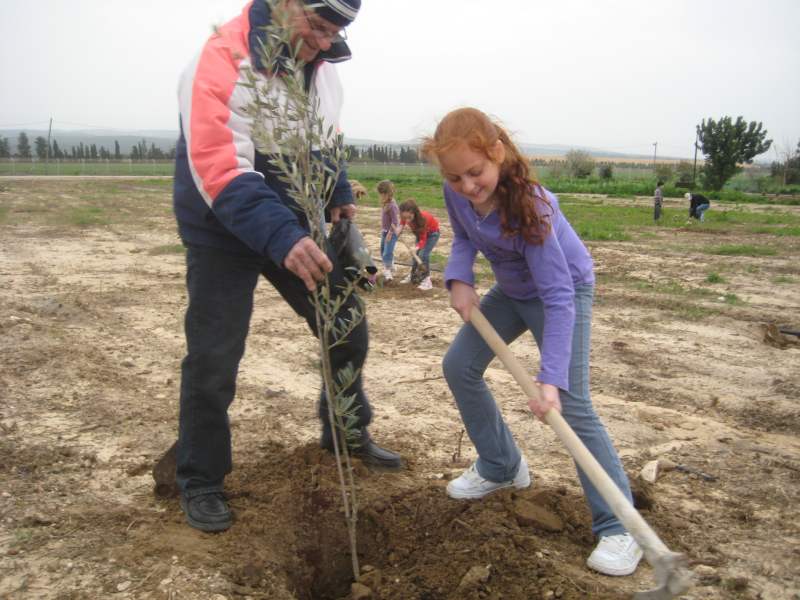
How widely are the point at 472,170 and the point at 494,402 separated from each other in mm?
1104

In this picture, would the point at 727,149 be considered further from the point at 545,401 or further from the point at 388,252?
the point at 545,401

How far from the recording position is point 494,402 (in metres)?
3.07

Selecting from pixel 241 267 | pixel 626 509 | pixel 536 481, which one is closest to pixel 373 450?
pixel 536 481

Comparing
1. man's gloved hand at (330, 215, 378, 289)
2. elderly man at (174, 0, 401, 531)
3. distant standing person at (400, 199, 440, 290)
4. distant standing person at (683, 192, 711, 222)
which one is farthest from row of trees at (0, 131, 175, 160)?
elderly man at (174, 0, 401, 531)

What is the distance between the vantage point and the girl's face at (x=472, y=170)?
7.97ft

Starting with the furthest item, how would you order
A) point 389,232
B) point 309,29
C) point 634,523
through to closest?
point 389,232 → point 309,29 → point 634,523

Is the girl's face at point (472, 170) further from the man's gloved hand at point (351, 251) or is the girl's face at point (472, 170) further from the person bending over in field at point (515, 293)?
the man's gloved hand at point (351, 251)

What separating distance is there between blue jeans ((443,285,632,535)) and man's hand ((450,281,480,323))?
0.13 metres

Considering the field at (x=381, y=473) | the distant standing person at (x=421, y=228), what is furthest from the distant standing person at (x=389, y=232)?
the field at (x=381, y=473)

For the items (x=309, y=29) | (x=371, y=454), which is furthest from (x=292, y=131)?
(x=371, y=454)

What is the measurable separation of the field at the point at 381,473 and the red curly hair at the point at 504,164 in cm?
126

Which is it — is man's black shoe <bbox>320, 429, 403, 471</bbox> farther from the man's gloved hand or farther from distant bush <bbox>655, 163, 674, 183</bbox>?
distant bush <bbox>655, 163, 674, 183</bbox>

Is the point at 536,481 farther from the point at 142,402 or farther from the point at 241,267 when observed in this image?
the point at 142,402

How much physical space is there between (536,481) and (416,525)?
75 cm
